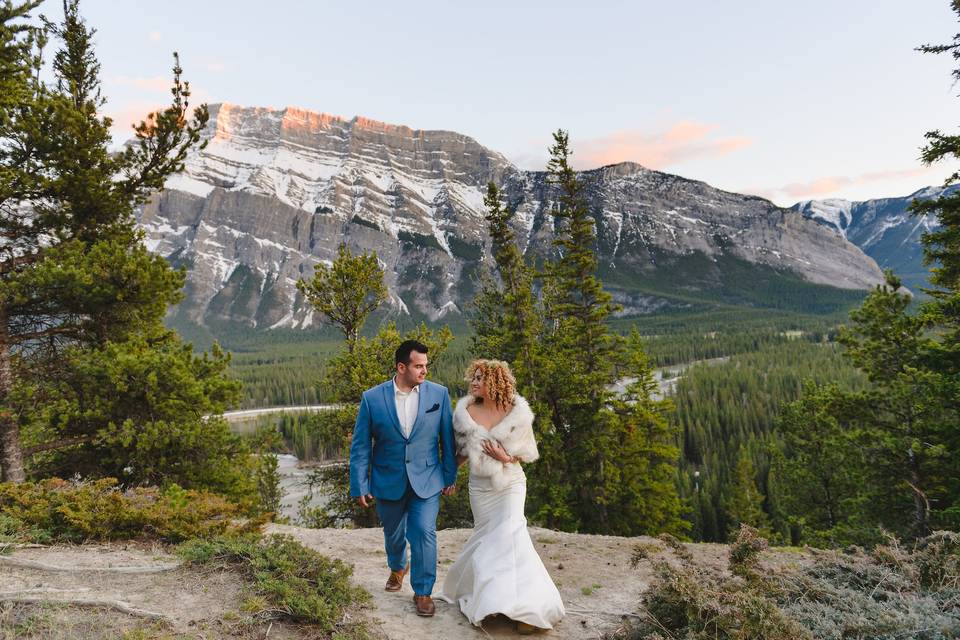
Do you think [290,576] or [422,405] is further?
[422,405]

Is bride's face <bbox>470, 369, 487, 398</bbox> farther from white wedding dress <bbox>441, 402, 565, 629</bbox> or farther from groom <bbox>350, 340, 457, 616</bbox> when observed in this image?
→ white wedding dress <bbox>441, 402, 565, 629</bbox>

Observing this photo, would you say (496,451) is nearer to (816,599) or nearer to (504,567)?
(504,567)

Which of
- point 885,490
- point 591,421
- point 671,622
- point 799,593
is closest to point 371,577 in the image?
point 671,622

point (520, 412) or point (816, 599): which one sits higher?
point (520, 412)

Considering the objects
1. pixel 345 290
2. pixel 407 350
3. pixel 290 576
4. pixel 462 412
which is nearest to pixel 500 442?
pixel 462 412

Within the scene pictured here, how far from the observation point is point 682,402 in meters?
78.4

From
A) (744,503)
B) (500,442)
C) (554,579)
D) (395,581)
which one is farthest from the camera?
(744,503)

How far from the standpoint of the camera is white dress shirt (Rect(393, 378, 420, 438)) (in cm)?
537

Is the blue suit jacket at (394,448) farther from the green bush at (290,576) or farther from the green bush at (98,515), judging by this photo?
the green bush at (98,515)

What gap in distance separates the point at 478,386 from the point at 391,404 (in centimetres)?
94

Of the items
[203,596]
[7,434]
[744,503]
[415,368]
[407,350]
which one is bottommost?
[744,503]

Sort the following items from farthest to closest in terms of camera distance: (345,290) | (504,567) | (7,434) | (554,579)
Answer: (345,290)
(7,434)
(554,579)
(504,567)

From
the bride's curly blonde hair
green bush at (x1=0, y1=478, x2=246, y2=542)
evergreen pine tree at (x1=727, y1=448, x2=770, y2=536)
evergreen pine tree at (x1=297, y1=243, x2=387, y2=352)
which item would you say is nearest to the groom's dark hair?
the bride's curly blonde hair

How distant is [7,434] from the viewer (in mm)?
9680
